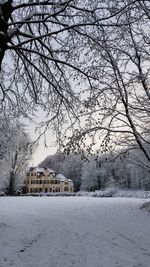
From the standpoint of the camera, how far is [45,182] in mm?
97438

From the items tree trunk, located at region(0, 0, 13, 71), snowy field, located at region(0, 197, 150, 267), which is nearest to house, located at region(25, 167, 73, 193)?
snowy field, located at region(0, 197, 150, 267)

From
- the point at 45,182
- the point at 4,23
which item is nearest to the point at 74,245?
the point at 4,23

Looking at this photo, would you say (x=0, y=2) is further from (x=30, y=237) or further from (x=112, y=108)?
(x=30, y=237)

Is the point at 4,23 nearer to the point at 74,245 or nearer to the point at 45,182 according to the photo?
the point at 74,245

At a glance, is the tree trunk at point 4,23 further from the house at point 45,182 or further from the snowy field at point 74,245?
the house at point 45,182

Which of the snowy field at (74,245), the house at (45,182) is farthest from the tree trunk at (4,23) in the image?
the house at (45,182)

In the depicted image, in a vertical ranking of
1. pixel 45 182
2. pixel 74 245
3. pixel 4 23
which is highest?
pixel 45 182

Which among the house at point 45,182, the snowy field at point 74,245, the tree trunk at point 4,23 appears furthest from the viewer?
A: the house at point 45,182

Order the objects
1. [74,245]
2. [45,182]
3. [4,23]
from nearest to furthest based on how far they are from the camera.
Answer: [4,23]
[74,245]
[45,182]

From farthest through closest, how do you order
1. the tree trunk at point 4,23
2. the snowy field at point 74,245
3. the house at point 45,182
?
the house at point 45,182 → the tree trunk at point 4,23 → the snowy field at point 74,245

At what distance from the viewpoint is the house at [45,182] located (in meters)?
94.2

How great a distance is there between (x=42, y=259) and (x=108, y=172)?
Result: 271ft

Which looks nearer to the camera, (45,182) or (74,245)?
(74,245)

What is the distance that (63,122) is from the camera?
10.7 metres
